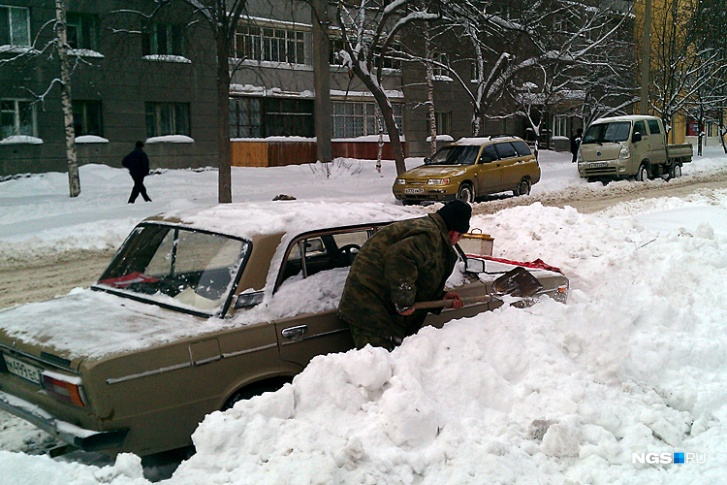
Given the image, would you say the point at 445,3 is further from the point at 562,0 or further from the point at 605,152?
the point at 562,0

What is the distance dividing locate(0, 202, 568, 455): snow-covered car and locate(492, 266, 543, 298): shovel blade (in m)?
0.10

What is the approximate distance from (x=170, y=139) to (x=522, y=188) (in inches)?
586

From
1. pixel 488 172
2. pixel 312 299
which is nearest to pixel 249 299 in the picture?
pixel 312 299

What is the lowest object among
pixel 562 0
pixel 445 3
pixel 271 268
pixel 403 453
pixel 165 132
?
pixel 403 453

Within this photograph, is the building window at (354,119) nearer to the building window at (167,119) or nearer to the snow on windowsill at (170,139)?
the building window at (167,119)

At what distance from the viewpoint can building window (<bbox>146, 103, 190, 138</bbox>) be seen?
27941 millimetres

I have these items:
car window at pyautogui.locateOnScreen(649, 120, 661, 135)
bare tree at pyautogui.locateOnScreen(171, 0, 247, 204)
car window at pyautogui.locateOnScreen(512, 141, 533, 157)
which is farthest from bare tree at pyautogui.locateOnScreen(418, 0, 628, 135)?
bare tree at pyautogui.locateOnScreen(171, 0, 247, 204)

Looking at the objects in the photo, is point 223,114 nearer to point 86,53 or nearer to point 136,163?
point 136,163

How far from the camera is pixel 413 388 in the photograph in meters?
3.79

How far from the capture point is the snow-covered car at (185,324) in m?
3.53

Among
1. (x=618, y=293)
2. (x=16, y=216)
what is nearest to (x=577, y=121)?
(x=16, y=216)

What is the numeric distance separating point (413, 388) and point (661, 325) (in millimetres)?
2429

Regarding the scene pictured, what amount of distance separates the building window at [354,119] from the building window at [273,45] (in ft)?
9.56

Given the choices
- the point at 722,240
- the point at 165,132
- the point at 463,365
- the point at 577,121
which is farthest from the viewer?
the point at 577,121
